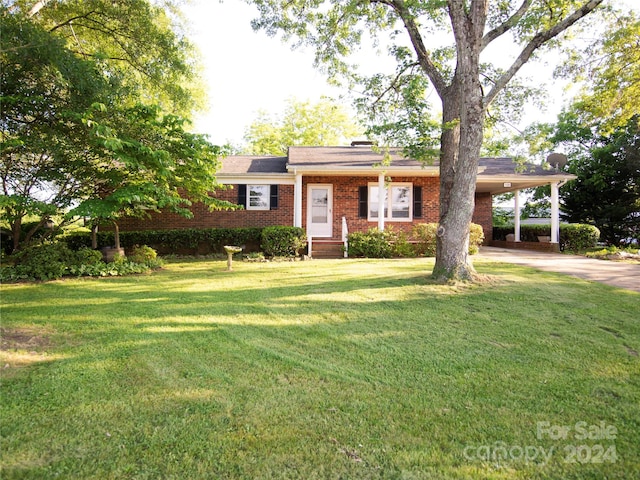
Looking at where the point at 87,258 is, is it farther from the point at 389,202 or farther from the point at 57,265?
the point at 389,202

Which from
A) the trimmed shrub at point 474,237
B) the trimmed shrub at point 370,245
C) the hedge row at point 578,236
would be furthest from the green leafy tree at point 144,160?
the hedge row at point 578,236

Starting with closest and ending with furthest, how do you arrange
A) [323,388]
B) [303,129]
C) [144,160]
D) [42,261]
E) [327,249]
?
[323,388], [144,160], [42,261], [327,249], [303,129]

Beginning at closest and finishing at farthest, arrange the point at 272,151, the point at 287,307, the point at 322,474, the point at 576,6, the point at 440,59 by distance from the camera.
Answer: the point at 322,474, the point at 287,307, the point at 576,6, the point at 440,59, the point at 272,151

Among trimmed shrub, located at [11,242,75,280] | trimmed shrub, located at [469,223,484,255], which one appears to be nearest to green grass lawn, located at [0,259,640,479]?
trimmed shrub, located at [11,242,75,280]

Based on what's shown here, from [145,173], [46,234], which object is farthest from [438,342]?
[46,234]

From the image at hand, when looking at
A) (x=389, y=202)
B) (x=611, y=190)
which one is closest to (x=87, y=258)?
(x=389, y=202)

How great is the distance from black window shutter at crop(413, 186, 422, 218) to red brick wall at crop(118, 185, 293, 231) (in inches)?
199

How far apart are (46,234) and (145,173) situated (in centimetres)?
376

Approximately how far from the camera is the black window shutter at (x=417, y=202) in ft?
46.2

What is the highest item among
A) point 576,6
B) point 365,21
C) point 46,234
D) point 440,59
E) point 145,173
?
point 365,21

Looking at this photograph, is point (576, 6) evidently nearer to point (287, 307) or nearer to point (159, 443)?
point (287, 307)

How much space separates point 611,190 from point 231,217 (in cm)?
1934

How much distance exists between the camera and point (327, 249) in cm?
1223

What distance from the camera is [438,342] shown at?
3.91 metres
